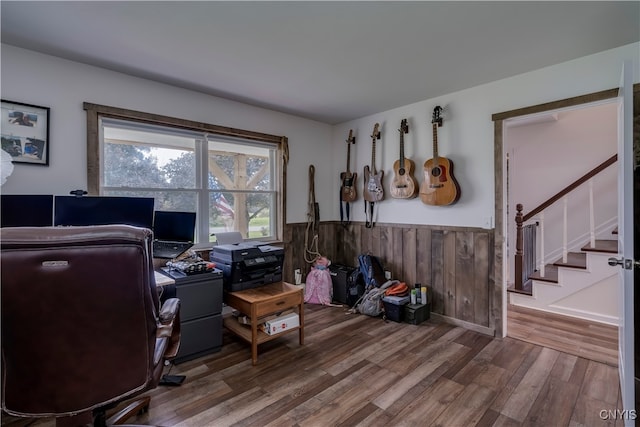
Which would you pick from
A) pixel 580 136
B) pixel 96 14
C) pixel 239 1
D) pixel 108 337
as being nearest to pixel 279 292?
pixel 108 337

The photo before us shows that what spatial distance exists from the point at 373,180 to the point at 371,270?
1.11 meters

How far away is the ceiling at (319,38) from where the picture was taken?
182 centimetres

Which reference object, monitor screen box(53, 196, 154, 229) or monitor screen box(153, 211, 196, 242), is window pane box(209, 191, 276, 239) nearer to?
monitor screen box(153, 211, 196, 242)

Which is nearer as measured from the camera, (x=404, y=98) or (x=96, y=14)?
(x=96, y=14)

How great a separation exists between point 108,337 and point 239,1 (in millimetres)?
1804

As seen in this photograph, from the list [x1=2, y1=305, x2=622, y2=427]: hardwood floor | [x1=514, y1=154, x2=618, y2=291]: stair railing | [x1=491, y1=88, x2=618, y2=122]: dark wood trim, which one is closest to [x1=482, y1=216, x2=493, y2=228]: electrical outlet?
[x1=491, y1=88, x2=618, y2=122]: dark wood trim

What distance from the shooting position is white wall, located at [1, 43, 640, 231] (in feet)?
7.66

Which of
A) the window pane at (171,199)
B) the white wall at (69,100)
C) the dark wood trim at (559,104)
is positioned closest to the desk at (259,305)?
the window pane at (171,199)

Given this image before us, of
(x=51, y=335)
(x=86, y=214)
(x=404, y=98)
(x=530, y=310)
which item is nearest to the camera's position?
(x=51, y=335)

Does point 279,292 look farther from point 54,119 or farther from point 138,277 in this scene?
point 54,119

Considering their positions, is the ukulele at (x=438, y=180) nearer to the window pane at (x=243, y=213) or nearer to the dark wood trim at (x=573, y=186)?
the dark wood trim at (x=573, y=186)

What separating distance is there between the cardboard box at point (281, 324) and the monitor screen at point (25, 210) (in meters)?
1.73

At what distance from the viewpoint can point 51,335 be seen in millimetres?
1128

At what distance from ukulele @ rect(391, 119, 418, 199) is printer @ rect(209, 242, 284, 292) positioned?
5.12 feet
